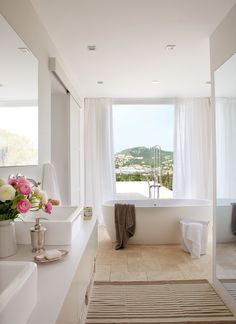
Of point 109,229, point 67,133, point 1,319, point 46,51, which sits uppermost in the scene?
point 46,51

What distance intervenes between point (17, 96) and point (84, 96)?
158 inches

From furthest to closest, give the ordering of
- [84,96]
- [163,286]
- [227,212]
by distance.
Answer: [84,96] < [163,286] < [227,212]

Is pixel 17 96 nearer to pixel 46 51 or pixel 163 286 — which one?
pixel 46 51

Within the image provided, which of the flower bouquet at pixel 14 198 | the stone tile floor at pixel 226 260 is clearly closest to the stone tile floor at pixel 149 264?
the stone tile floor at pixel 226 260

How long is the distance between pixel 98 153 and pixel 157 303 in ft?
12.1

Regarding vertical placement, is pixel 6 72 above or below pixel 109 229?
above

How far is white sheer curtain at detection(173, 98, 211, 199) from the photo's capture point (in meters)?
5.98

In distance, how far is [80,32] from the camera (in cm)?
295

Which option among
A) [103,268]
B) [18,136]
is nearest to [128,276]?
[103,268]

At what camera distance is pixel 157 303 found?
2.79 m

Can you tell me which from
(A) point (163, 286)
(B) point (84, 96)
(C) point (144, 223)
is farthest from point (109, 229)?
(B) point (84, 96)

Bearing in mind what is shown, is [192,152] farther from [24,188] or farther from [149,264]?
[24,188]

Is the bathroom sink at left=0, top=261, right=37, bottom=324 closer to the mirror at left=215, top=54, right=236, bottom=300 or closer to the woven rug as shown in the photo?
the woven rug

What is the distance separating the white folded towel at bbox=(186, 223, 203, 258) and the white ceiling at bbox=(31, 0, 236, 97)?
2.29m
